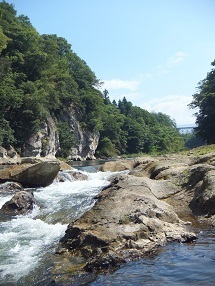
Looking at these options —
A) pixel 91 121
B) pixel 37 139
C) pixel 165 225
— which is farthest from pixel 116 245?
pixel 91 121

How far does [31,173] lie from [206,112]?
117 ft

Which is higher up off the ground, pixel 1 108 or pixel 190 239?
pixel 1 108

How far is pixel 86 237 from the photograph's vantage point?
288 inches

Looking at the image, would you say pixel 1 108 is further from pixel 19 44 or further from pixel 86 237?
pixel 86 237

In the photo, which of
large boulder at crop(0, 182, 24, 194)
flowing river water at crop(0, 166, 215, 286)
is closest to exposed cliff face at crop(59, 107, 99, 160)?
large boulder at crop(0, 182, 24, 194)

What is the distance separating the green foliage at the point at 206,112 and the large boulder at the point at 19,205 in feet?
124

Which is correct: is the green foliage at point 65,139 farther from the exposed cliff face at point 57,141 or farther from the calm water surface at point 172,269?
the calm water surface at point 172,269

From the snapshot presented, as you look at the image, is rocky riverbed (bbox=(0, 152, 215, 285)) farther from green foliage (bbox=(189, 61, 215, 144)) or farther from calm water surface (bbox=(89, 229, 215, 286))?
green foliage (bbox=(189, 61, 215, 144))

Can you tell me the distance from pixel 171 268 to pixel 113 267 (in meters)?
1.17

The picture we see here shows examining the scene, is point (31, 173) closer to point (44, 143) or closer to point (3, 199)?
point (3, 199)

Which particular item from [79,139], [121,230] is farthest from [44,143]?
[121,230]

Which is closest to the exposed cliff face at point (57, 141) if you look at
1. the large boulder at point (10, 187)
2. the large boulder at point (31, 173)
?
the large boulder at point (31, 173)

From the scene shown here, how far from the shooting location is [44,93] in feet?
160

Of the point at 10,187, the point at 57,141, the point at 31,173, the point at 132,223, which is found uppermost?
the point at 57,141
